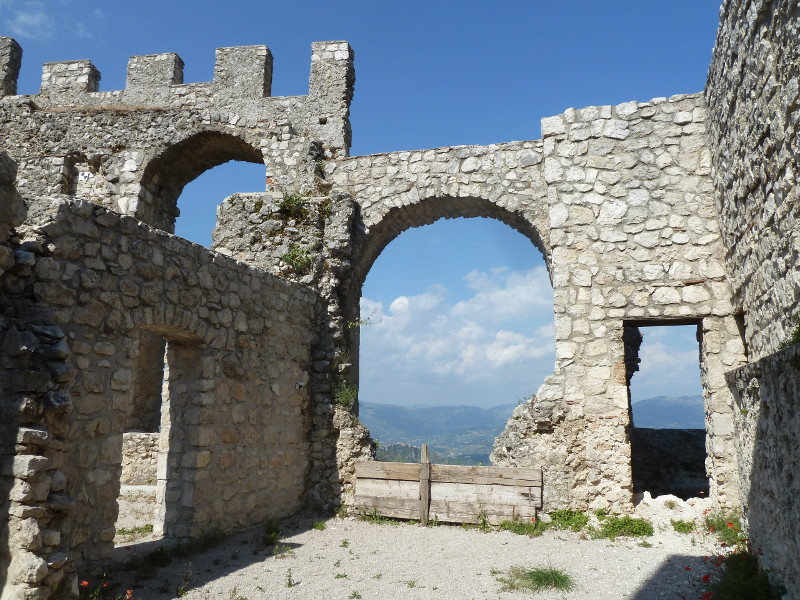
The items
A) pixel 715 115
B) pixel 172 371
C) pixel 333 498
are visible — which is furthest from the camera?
pixel 333 498

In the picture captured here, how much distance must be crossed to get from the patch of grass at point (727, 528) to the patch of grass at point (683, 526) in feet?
0.59

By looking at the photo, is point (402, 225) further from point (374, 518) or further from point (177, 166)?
point (374, 518)

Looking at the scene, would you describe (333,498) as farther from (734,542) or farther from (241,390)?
(734,542)

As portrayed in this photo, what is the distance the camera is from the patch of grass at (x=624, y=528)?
23.6 feet

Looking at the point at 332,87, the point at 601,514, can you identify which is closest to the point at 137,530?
the point at 601,514

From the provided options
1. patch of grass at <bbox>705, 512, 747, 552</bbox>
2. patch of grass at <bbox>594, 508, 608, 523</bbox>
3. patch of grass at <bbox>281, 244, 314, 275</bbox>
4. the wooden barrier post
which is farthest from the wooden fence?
patch of grass at <bbox>281, 244, 314, 275</bbox>

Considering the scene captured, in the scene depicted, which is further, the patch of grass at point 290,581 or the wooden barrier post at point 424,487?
the wooden barrier post at point 424,487

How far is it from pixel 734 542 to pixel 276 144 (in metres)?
8.31

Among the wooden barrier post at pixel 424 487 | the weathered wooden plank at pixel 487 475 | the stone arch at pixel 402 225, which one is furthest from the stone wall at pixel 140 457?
the weathered wooden plank at pixel 487 475

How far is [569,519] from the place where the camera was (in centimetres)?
762

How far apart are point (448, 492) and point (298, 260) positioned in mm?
3866

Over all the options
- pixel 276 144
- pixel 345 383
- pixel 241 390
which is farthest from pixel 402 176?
pixel 241 390

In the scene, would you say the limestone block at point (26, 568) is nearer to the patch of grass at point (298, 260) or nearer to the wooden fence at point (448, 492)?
the wooden fence at point (448, 492)

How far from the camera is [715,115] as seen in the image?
7.69 meters
